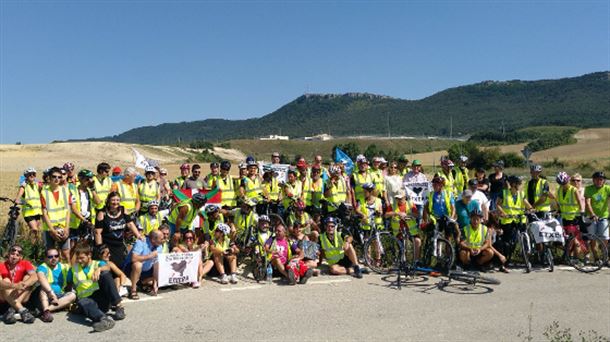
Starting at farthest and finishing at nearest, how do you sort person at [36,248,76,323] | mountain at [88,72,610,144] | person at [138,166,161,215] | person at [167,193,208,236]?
mountain at [88,72,610,144]
person at [138,166,161,215]
person at [167,193,208,236]
person at [36,248,76,323]

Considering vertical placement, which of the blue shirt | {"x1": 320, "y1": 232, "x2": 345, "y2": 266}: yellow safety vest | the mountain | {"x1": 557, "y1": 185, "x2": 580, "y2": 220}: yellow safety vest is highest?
the mountain

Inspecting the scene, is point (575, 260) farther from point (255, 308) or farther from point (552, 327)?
point (255, 308)

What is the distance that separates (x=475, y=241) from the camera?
1027cm

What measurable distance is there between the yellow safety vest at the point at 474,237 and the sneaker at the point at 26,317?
25.1ft

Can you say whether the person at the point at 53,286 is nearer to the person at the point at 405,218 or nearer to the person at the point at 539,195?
the person at the point at 405,218

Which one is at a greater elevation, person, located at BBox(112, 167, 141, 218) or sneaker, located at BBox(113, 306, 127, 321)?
person, located at BBox(112, 167, 141, 218)

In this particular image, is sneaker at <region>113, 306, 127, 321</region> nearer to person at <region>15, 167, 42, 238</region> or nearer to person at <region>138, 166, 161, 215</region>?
person at <region>138, 166, 161, 215</region>

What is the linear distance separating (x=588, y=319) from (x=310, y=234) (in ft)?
17.0

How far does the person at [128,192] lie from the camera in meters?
10.4

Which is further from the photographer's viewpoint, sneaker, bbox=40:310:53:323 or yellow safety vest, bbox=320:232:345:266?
yellow safety vest, bbox=320:232:345:266

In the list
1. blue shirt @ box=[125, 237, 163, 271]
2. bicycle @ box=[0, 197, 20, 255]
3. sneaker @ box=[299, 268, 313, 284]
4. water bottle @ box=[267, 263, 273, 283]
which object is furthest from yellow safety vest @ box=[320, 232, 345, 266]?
bicycle @ box=[0, 197, 20, 255]

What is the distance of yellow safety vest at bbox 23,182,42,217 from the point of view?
1001 cm

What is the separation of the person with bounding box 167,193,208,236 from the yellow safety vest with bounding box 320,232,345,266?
101 inches

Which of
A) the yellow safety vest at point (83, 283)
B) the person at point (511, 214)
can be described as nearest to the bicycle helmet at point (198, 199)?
the yellow safety vest at point (83, 283)
